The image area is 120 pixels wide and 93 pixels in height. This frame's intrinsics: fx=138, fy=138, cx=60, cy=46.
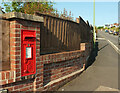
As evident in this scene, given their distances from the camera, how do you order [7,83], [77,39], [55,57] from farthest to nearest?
[77,39] < [55,57] < [7,83]

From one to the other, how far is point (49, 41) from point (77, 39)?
2.55 meters

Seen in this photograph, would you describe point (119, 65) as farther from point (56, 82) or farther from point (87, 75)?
point (56, 82)

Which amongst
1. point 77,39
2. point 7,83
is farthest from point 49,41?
point 77,39

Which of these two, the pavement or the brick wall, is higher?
the brick wall

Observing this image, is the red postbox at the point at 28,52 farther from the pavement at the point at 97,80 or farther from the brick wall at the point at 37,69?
the pavement at the point at 97,80

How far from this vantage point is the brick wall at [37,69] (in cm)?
338

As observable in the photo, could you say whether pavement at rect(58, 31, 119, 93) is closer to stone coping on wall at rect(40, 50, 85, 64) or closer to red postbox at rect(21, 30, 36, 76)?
stone coping on wall at rect(40, 50, 85, 64)

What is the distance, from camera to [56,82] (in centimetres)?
480

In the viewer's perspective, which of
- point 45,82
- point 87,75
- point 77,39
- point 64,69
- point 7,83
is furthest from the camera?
point 77,39

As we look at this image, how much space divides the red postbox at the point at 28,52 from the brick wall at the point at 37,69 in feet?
0.32

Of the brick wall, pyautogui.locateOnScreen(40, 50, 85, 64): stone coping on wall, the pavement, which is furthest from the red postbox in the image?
the pavement

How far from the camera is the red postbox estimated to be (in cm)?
356

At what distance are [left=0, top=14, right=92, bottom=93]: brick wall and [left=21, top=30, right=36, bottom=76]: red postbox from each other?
96 mm

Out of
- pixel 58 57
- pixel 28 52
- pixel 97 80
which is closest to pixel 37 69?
pixel 28 52
